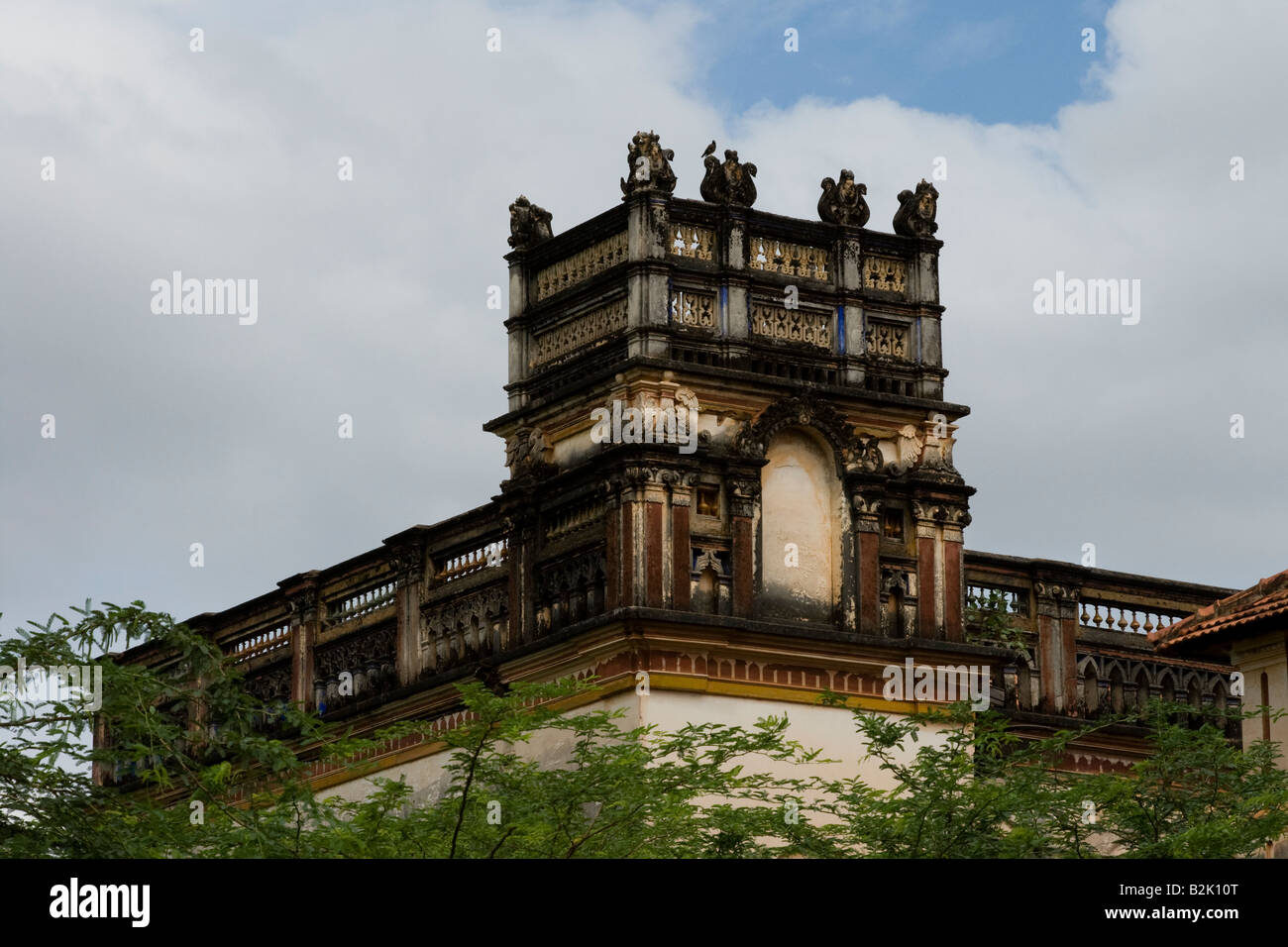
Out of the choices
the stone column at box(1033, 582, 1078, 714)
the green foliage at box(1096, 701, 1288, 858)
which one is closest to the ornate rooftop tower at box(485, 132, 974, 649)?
the stone column at box(1033, 582, 1078, 714)

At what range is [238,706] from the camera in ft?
64.7

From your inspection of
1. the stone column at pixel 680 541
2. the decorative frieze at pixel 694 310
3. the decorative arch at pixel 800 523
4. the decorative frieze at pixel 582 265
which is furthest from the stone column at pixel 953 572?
the decorative frieze at pixel 582 265

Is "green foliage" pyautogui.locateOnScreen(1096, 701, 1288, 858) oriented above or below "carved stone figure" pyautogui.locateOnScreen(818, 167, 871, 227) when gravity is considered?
below

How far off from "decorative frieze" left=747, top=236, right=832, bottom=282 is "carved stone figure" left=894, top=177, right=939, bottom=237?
1.17 meters

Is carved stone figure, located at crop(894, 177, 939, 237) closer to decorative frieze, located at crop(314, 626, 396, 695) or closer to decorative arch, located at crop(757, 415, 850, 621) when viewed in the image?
decorative arch, located at crop(757, 415, 850, 621)

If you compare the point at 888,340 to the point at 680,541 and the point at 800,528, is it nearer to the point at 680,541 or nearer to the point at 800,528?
the point at 800,528

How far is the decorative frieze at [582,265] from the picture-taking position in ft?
96.3

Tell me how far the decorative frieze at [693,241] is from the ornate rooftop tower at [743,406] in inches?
0.9

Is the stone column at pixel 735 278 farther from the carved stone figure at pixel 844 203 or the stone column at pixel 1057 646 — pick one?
the stone column at pixel 1057 646

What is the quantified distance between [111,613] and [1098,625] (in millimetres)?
16932

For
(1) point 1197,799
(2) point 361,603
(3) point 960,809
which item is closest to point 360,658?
(2) point 361,603

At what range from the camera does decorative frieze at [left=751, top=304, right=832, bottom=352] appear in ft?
96.1
